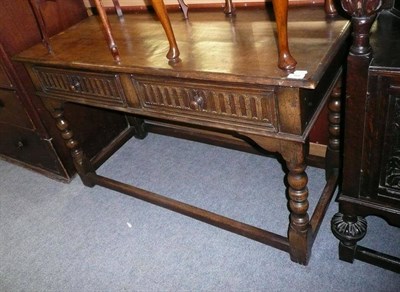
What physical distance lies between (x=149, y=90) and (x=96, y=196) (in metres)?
0.99

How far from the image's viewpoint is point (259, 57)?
41.3 inches

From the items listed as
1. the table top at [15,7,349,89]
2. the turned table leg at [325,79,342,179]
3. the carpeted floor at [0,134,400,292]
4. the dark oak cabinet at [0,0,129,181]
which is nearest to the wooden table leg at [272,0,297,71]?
the table top at [15,7,349,89]

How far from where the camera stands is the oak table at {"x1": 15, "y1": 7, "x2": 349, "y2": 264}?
99 cm

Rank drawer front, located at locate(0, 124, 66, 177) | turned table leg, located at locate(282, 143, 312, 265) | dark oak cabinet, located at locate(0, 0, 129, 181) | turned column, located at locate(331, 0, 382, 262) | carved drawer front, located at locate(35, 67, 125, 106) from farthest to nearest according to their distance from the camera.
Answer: drawer front, located at locate(0, 124, 66, 177), dark oak cabinet, located at locate(0, 0, 129, 181), carved drawer front, located at locate(35, 67, 125, 106), turned table leg, located at locate(282, 143, 312, 265), turned column, located at locate(331, 0, 382, 262)

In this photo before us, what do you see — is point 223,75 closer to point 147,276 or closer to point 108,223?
point 147,276

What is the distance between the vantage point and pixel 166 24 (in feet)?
3.52

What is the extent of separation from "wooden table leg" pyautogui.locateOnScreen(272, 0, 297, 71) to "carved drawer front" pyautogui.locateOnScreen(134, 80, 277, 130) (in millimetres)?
83

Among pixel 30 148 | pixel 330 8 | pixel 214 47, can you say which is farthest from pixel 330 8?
pixel 30 148

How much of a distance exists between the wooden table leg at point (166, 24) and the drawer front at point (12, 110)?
1.14 m

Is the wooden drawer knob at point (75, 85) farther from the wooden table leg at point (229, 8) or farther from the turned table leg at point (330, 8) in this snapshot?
the turned table leg at point (330, 8)

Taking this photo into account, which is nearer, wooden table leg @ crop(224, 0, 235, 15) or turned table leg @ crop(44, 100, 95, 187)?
wooden table leg @ crop(224, 0, 235, 15)

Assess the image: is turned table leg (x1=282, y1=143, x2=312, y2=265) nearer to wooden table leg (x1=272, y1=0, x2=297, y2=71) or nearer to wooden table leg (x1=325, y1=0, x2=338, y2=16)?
wooden table leg (x1=272, y1=0, x2=297, y2=71)

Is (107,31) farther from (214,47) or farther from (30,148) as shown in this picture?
(30,148)

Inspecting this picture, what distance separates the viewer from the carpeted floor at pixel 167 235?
138 cm
